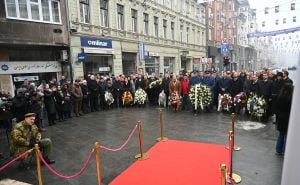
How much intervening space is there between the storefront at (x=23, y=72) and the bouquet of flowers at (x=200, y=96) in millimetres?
9044

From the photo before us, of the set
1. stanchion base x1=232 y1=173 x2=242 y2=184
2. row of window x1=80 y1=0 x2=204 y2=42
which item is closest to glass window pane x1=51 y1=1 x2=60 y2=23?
row of window x1=80 y1=0 x2=204 y2=42

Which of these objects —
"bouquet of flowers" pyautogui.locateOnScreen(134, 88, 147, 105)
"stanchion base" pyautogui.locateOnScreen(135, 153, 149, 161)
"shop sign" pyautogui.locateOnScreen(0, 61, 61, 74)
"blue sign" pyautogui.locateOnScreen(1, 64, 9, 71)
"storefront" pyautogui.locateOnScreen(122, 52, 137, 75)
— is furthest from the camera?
"storefront" pyautogui.locateOnScreen(122, 52, 137, 75)

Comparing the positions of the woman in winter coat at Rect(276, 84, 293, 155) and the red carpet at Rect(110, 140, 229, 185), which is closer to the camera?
the red carpet at Rect(110, 140, 229, 185)

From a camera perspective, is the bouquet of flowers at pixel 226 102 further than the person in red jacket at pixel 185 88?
No

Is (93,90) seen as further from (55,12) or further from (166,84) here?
(55,12)

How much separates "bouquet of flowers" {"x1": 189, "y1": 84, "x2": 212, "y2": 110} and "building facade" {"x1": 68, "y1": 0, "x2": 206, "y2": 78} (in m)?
8.18

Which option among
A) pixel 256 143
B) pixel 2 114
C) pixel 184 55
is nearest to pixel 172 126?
pixel 256 143

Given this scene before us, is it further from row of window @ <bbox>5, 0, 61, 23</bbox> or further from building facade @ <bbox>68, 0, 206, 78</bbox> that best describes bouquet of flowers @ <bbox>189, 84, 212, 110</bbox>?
row of window @ <bbox>5, 0, 61, 23</bbox>

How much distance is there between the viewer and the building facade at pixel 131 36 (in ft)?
56.4

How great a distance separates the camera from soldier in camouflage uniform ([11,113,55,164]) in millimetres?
5957

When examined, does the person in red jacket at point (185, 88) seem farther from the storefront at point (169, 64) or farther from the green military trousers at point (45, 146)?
the storefront at point (169, 64)

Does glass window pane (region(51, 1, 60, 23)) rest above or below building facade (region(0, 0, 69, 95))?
above

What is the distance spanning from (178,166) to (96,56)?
14280 millimetres

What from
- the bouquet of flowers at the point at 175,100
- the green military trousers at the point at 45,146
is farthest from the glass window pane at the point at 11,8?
the green military trousers at the point at 45,146
